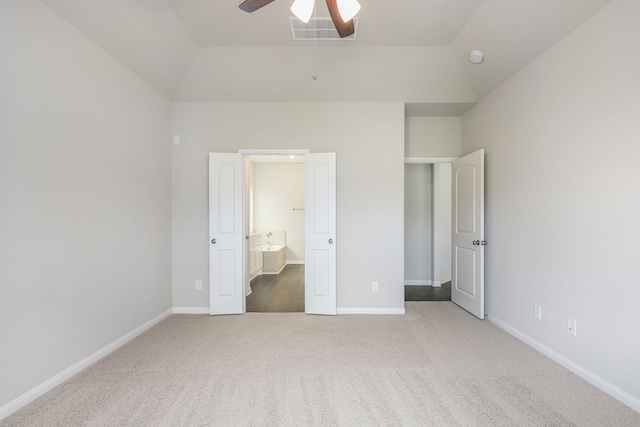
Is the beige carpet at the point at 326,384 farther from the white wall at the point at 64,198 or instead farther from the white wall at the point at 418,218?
the white wall at the point at 418,218

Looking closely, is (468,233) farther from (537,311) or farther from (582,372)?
(582,372)

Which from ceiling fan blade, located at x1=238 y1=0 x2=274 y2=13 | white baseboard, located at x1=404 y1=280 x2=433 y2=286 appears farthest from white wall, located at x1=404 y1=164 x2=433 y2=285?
ceiling fan blade, located at x1=238 y1=0 x2=274 y2=13

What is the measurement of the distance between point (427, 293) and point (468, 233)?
4.47 ft

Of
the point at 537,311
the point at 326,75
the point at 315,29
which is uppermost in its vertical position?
the point at 315,29

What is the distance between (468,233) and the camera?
134 inches

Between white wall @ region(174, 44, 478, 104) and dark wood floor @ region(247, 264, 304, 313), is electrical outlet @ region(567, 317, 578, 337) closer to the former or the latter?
white wall @ region(174, 44, 478, 104)

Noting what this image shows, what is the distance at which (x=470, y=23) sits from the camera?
258 cm

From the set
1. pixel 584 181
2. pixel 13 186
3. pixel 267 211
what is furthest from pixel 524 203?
pixel 267 211

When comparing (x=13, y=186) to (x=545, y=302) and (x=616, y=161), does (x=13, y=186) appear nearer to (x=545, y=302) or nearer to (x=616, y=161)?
(x=616, y=161)

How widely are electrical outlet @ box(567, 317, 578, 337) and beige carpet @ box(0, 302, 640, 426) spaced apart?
309mm

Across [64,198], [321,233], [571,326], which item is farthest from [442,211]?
[64,198]

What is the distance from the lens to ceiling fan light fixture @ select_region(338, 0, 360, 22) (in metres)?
1.67

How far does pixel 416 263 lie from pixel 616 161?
323 centimetres

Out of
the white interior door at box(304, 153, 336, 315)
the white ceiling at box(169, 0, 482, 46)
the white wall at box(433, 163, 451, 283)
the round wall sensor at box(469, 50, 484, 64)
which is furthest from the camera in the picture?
the white wall at box(433, 163, 451, 283)
